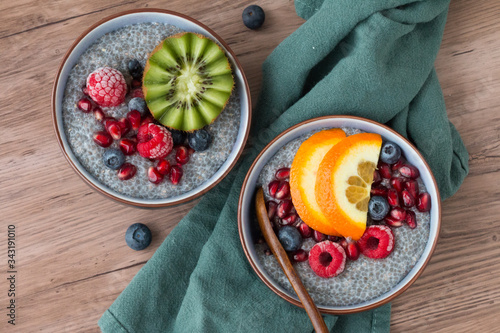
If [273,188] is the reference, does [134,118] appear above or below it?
above

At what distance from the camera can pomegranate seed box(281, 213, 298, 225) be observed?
1.46 m


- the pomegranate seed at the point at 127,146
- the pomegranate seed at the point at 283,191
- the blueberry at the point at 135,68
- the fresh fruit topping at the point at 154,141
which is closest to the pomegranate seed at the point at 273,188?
the pomegranate seed at the point at 283,191

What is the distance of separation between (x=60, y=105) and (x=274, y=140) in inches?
27.0

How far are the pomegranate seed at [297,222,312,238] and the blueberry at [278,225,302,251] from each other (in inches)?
0.8

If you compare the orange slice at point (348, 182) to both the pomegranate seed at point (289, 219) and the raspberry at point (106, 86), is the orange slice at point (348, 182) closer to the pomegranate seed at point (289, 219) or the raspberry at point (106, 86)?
the pomegranate seed at point (289, 219)

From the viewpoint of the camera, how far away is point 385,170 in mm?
1456

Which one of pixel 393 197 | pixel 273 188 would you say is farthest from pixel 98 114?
pixel 393 197

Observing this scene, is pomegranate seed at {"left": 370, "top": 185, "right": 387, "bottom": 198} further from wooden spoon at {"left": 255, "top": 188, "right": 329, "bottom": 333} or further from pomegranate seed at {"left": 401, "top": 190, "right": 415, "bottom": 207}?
wooden spoon at {"left": 255, "top": 188, "right": 329, "bottom": 333}

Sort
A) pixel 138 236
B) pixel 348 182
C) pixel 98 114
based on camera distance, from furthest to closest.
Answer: pixel 138 236, pixel 98 114, pixel 348 182

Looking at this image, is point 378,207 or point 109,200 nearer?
point 378,207

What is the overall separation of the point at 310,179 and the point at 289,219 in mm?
168

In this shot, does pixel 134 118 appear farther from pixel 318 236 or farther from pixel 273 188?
pixel 318 236

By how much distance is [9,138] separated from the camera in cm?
163

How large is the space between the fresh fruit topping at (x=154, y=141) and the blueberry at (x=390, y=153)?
667 mm
